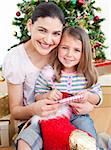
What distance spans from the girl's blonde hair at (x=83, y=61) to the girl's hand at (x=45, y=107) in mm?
186

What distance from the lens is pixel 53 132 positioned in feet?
4.28

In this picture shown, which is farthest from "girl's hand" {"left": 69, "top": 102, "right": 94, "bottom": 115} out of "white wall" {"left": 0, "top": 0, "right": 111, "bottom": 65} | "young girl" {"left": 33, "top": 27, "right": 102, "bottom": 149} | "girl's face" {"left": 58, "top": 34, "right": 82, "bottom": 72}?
"white wall" {"left": 0, "top": 0, "right": 111, "bottom": 65}

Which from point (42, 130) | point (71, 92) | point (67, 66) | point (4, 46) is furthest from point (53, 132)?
point (4, 46)

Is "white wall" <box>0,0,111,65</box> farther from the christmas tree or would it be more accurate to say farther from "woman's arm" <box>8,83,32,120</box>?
"woman's arm" <box>8,83,32,120</box>

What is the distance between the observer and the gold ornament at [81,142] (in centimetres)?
121

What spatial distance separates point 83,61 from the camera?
60.3 inches

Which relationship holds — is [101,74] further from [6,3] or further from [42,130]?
[42,130]

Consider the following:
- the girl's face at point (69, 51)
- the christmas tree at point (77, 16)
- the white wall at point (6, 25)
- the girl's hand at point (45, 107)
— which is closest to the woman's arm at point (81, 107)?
the girl's hand at point (45, 107)

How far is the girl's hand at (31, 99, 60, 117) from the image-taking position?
1357 millimetres

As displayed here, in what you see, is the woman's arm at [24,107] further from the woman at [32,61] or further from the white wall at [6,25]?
the white wall at [6,25]

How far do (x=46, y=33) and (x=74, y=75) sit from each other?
0.91 ft

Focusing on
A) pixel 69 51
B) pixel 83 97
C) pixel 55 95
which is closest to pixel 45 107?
pixel 55 95

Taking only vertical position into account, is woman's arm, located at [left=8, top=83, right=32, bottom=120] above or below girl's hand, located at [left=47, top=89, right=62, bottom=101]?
below

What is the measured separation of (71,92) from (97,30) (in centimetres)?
149
